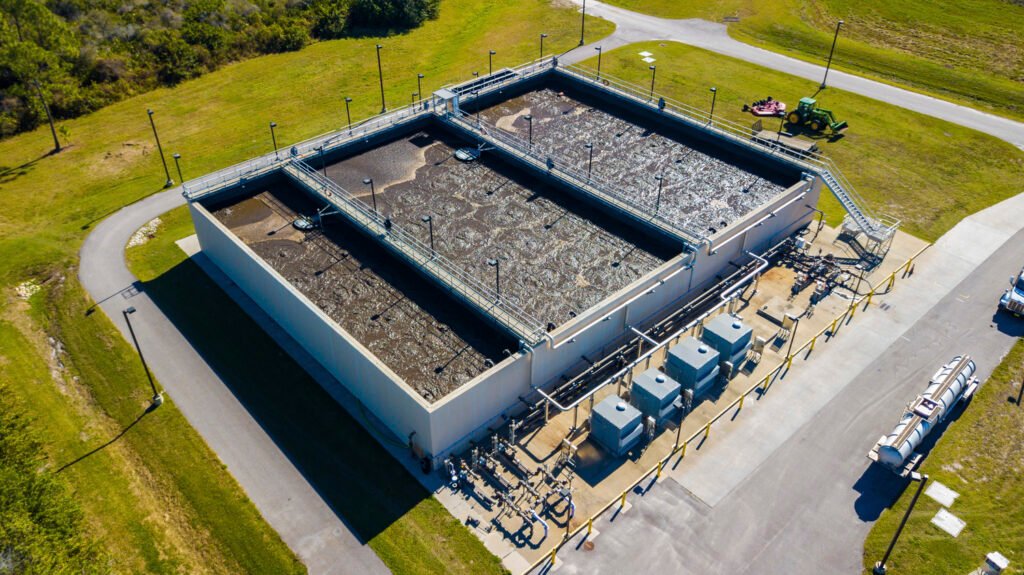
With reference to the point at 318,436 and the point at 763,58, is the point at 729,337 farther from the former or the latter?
the point at 763,58

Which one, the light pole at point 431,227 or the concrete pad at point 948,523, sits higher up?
the light pole at point 431,227

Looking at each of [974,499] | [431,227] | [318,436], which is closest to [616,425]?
[318,436]

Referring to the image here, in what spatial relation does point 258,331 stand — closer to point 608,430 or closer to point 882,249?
point 608,430

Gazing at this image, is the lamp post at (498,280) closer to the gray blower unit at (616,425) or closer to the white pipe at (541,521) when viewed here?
the gray blower unit at (616,425)

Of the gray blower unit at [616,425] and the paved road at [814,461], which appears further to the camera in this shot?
the gray blower unit at [616,425]

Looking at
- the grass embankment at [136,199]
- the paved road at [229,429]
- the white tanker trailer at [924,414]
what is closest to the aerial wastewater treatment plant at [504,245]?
the paved road at [229,429]

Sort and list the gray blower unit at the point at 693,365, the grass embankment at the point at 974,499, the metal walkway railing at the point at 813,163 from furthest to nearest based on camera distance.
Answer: the metal walkway railing at the point at 813,163 < the gray blower unit at the point at 693,365 < the grass embankment at the point at 974,499
